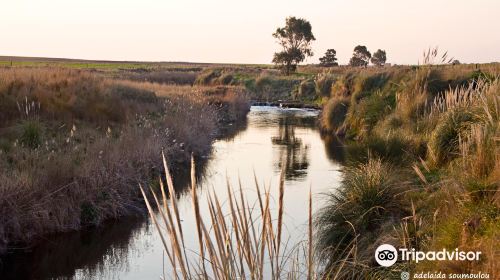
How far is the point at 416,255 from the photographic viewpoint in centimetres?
540

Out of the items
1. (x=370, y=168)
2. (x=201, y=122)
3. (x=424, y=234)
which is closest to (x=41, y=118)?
(x=201, y=122)

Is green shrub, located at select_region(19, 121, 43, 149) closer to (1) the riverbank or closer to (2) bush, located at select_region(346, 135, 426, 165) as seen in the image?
(1) the riverbank

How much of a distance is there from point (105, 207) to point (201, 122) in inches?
365

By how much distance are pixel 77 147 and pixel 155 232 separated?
108 inches

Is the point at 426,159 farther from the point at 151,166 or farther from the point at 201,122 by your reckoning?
the point at 201,122

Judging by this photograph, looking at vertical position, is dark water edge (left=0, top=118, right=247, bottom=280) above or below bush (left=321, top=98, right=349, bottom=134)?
below

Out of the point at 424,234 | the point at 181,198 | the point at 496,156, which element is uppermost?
the point at 496,156

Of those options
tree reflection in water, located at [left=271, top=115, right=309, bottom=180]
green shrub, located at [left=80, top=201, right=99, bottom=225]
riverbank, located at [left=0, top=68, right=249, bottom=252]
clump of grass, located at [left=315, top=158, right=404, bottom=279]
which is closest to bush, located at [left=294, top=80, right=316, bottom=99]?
tree reflection in water, located at [left=271, top=115, right=309, bottom=180]

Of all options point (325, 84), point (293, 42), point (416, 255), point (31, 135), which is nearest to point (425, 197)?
point (416, 255)

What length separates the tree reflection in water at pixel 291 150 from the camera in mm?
13696

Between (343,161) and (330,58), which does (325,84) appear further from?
(330,58)

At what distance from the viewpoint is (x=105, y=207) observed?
9.40m

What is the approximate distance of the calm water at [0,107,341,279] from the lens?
7461 millimetres

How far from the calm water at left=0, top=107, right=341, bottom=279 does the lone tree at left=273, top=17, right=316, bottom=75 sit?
4279cm
